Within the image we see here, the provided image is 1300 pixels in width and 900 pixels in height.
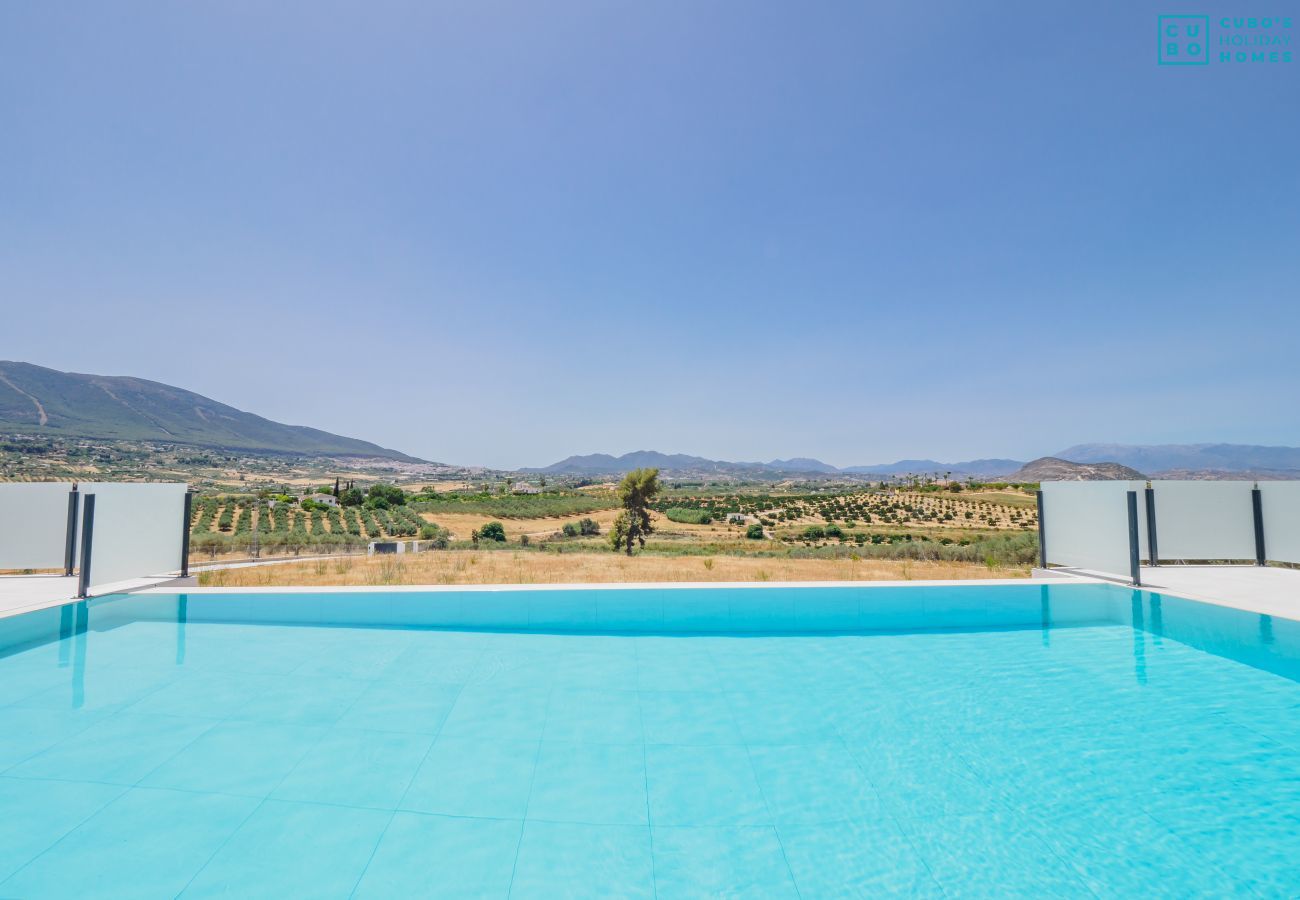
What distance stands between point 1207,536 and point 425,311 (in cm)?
1828

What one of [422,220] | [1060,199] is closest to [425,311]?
[422,220]

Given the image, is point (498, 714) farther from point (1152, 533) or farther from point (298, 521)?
point (298, 521)

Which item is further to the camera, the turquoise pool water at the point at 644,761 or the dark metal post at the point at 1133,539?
the dark metal post at the point at 1133,539

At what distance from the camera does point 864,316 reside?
18656mm

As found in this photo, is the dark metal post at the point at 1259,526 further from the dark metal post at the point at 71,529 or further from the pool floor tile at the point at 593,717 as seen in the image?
the dark metal post at the point at 71,529

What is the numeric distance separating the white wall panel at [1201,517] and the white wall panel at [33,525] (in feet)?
46.1

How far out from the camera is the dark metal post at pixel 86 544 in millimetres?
6023

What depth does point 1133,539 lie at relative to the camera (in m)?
6.87

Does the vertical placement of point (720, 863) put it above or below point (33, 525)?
below

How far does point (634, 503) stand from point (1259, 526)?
643 inches

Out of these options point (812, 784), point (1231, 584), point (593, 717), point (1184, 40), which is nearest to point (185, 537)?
point (593, 717)

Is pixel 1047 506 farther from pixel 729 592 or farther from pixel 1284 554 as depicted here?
pixel 729 592

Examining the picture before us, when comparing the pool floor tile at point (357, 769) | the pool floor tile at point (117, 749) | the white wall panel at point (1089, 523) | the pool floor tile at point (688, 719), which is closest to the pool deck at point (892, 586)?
the white wall panel at point (1089, 523)

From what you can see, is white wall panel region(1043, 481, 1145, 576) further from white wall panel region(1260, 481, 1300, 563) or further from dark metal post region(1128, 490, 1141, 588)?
white wall panel region(1260, 481, 1300, 563)
